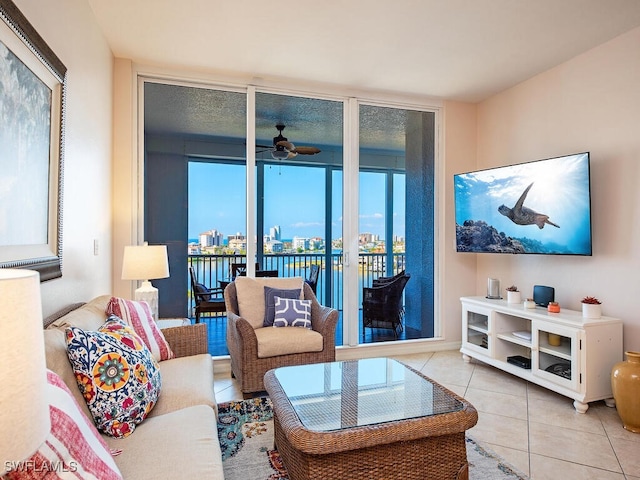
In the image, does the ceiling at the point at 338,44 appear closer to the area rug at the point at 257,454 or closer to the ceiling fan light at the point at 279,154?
the ceiling fan light at the point at 279,154

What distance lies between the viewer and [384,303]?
4.25 meters

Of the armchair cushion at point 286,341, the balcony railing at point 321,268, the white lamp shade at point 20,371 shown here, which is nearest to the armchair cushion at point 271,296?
the armchair cushion at point 286,341

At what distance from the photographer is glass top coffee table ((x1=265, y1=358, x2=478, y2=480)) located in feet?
5.23

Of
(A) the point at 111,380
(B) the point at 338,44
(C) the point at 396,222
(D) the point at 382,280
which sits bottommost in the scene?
(A) the point at 111,380

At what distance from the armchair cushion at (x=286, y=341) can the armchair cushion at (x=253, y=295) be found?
0.61 feet

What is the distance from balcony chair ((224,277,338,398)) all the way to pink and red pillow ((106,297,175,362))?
2.12 ft

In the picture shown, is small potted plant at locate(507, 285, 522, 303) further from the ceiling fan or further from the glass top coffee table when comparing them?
the ceiling fan

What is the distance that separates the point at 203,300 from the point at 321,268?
4.09 ft

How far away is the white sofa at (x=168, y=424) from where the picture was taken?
1.30 metres

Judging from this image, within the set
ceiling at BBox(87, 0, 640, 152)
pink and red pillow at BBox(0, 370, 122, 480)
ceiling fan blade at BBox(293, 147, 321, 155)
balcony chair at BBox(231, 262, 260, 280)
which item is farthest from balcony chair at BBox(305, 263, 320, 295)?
pink and red pillow at BBox(0, 370, 122, 480)

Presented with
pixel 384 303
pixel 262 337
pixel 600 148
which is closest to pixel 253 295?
pixel 262 337

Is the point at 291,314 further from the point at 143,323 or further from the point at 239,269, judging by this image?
the point at 143,323

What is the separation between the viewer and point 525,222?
135 inches

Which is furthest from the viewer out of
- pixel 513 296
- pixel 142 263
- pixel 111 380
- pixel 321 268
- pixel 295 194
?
pixel 321 268
